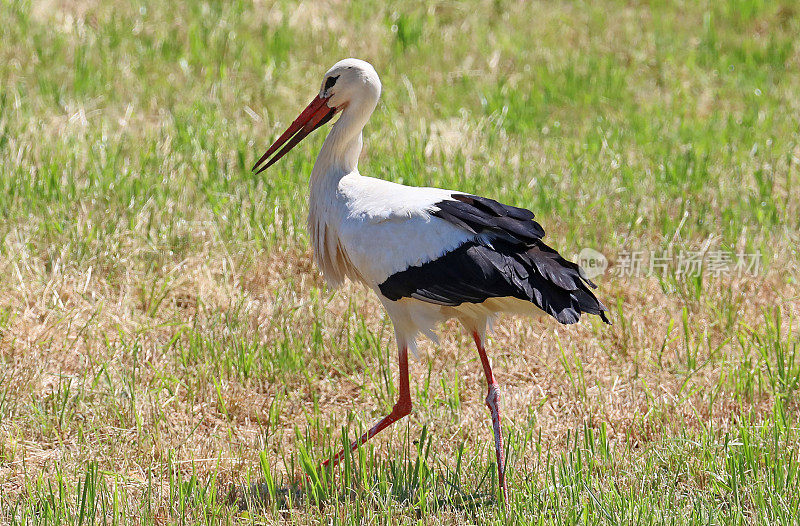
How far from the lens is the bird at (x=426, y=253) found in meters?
3.50

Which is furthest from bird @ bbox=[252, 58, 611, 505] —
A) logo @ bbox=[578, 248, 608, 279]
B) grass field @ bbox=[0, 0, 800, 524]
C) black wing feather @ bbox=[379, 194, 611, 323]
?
logo @ bbox=[578, 248, 608, 279]

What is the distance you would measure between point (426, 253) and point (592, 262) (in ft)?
6.32

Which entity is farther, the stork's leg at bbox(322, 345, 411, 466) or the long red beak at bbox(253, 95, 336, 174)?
the long red beak at bbox(253, 95, 336, 174)

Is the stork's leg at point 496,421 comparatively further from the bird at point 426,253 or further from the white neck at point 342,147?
the white neck at point 342,147

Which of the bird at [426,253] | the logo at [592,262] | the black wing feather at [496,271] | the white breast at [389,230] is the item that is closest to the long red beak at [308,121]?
the bird at [426,253]

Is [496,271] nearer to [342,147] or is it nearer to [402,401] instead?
[402,401]

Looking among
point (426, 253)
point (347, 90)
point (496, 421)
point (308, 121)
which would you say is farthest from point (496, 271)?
point (308, 121)

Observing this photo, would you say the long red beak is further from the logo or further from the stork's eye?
the logo

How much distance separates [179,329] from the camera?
14.8 feet

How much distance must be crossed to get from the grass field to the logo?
64 mm

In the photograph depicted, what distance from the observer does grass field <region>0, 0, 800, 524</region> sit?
355 cm

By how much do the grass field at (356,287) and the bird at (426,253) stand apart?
14.9 inches

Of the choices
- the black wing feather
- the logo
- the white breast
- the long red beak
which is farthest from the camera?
the logo

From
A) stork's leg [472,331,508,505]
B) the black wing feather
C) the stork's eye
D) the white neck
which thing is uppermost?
the stork's eye
